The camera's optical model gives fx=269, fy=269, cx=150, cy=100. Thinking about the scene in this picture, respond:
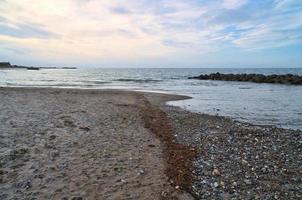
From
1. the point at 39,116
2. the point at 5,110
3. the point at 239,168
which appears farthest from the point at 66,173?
the point at 5,110

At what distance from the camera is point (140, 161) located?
272 inches

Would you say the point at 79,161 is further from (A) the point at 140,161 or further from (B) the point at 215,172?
(B) the point at 215,172

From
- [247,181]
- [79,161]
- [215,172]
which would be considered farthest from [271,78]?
[79,161]

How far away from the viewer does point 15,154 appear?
6.79 m

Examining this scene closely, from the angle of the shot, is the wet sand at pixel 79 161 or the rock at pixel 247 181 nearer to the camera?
the wet sand at pixel 79 161

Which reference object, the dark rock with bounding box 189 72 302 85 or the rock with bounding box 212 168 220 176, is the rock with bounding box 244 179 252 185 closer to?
the rock with bounding box 212 168 220 176

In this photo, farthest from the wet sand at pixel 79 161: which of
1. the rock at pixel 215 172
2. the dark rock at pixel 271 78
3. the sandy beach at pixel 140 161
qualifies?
the dark rock at pixel 271 78

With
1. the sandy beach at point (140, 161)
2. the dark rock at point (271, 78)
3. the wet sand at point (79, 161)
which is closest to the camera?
the wet sand at point (79, 161)

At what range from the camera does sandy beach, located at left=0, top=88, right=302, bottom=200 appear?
5297mm

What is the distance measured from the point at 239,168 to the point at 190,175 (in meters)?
1.35

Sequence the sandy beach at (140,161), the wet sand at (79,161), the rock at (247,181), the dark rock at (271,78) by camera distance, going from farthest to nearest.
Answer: the dark rock at (271,78) → the rock at (247,181) → the sandy beach at (140,161) → the wet sand at (79,161)

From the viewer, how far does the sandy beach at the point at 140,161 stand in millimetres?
5297

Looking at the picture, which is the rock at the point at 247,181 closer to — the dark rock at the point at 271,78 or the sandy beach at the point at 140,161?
the sandy beach at the point at 140,161

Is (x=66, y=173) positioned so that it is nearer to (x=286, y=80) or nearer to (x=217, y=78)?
(x=286, y=80)
